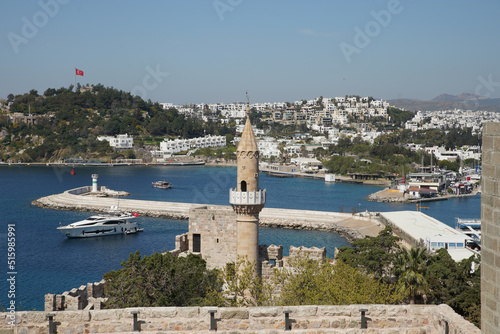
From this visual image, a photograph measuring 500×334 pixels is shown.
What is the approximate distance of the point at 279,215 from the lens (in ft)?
143

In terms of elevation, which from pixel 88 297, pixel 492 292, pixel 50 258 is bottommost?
pixel 50 258

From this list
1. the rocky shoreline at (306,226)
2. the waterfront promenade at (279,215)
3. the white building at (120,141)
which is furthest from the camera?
the white building at (120,141)

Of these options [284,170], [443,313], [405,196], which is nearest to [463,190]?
[405,196]

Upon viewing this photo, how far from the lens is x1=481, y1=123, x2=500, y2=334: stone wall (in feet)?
12.9

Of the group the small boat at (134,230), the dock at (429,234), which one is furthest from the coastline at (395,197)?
the small boat at (134,230)

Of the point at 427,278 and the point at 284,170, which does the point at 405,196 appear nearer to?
the point at 284,170

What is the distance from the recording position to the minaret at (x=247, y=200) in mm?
14797

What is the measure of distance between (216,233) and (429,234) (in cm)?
1703

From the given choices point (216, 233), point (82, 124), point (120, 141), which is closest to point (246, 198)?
point (216, 233)

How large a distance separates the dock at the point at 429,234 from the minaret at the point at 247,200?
11.1 meters

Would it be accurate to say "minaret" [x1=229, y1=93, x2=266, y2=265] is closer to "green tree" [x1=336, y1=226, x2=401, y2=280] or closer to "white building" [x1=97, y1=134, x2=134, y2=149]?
"green tree" [x1=336, y1=226, x2=401, y2=280]

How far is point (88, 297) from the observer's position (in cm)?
1477

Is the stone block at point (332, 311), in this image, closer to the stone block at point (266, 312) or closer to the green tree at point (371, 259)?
the stone block at point (266, 312)

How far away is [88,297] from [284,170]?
259 ft
